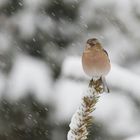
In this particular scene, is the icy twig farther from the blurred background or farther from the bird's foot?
the blurred background

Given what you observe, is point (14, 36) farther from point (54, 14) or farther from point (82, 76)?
point (82, 76)

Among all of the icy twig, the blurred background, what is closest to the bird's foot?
the icy twig

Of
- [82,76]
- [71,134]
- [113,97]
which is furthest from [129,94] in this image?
[71,134]

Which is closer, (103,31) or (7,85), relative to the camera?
(7,85)

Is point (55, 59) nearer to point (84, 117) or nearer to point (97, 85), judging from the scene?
point (97, 85)

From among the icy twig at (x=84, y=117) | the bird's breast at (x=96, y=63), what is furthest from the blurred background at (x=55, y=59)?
the icy twig at (x=84, y=117)
